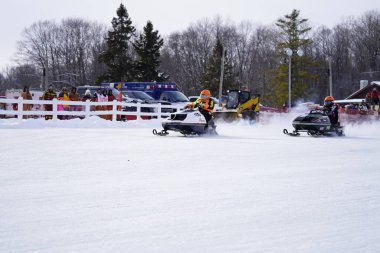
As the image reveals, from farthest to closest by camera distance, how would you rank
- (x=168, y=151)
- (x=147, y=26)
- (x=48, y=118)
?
(x=147, y=26) < (x=48, y=118) < (x=168, y=151)

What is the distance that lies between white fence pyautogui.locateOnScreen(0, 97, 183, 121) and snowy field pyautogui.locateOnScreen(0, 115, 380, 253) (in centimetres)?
976

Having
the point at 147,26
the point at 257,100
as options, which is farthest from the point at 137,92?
the point at 147,26

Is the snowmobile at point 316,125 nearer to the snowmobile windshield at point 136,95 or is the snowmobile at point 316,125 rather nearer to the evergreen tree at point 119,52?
the snowmobile windshield at point 136,95

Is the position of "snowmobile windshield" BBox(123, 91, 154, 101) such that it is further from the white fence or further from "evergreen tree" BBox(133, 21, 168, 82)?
"evergreen tree" BBox(133, 21, 168, 82)

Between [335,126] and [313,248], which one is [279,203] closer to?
[313,248]

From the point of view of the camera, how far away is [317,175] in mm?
7230

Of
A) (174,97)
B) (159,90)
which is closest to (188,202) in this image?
(174,97)

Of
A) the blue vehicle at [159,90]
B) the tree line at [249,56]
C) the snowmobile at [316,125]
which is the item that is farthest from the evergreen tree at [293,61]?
the snowmobile at [316,125]

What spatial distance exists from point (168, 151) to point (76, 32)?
7085cm

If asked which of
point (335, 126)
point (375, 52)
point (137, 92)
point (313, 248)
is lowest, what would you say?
point (313, 248)

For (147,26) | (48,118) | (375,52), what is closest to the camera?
(48,118)

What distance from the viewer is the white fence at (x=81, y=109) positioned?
62.8ft

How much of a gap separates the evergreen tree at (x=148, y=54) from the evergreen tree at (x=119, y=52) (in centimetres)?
121

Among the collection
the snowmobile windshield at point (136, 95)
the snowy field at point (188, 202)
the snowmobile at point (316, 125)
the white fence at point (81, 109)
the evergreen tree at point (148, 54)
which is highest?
the evergreen tree at point (148, 54)
